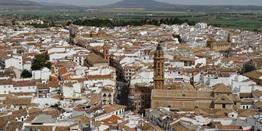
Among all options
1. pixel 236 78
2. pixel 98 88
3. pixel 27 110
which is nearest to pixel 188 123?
pixel 27 110

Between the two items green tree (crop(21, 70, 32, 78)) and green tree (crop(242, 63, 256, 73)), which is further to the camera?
green tree (crop(242, 63, 256, 73))

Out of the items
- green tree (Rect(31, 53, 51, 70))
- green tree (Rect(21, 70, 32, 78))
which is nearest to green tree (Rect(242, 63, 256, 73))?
green tree (Rect(31, 53, 51, 70))

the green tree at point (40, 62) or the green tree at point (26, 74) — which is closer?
the green tree at point (26, 74)

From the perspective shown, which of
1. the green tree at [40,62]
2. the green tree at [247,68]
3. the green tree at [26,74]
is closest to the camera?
the green tree at [26,74]

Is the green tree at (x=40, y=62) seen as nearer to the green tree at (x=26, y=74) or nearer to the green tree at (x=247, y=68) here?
the green tree at (x=26, y=74)

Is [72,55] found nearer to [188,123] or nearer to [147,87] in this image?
[147,87]

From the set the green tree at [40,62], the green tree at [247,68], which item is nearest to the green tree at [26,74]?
the green tree at [40,62]

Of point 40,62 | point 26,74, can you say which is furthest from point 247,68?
point 26,74

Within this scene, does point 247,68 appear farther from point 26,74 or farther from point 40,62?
point 26,74

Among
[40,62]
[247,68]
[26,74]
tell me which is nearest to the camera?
[26,74]

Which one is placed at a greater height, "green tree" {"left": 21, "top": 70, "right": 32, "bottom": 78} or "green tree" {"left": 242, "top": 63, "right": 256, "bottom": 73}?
"green tree" {"left": 21, "top": 70, "right": 32, "bottom": 78}

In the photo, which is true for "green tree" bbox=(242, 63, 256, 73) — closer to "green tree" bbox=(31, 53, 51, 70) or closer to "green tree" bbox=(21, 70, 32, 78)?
"green tree" bbox=(31, 53, 51, 70)
